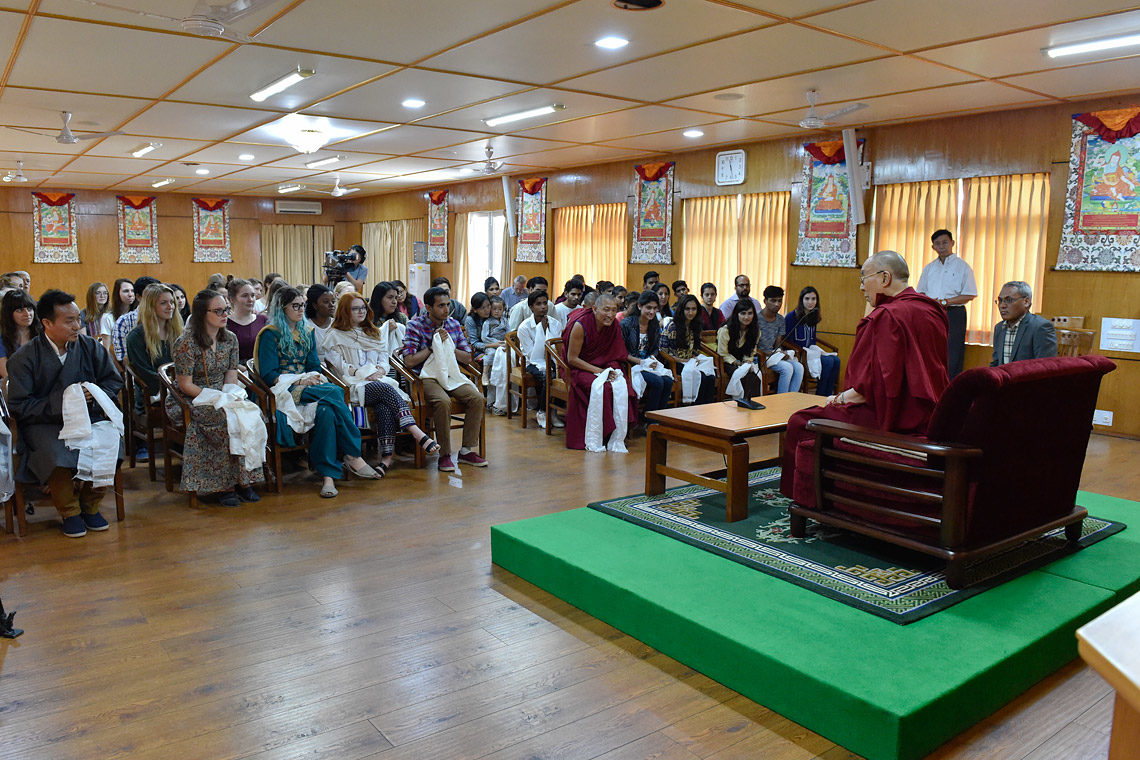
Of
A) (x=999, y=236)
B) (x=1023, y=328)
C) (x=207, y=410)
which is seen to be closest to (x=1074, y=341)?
(x=1023, y=328)

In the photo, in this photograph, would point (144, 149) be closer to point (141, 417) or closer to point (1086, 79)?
point (141, 417)

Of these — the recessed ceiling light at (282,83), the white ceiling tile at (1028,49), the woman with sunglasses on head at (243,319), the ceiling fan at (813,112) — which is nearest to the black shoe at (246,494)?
the woman with sunglasses on head at (243,319)

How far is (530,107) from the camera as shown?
696 centimetres

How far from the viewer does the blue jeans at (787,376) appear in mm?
7270

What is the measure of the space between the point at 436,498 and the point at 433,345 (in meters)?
1.23

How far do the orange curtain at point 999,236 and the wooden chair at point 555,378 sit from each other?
149 inches

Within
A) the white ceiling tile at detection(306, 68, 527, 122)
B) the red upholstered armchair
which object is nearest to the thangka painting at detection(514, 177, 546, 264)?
the white ceiling tile at detection(306, 68, 527, 122)

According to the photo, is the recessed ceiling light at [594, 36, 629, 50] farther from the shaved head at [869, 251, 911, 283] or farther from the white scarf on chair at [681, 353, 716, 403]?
the white scarf on chair at [681, 353, 716, 403]

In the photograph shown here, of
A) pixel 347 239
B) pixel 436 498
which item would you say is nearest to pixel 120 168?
pixel 347 239

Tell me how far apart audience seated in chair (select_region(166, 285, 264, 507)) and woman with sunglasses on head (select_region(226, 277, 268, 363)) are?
0.80 metres

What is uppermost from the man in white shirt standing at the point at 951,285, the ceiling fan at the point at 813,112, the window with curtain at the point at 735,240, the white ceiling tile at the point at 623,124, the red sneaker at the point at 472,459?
the white ceiling tile at the point at 623,124

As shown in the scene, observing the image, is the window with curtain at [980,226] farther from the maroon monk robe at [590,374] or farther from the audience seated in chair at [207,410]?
the audience seated in chair at [207,410]

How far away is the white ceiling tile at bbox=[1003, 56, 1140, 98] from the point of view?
5324 mm

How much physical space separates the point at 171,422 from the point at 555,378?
296cm
